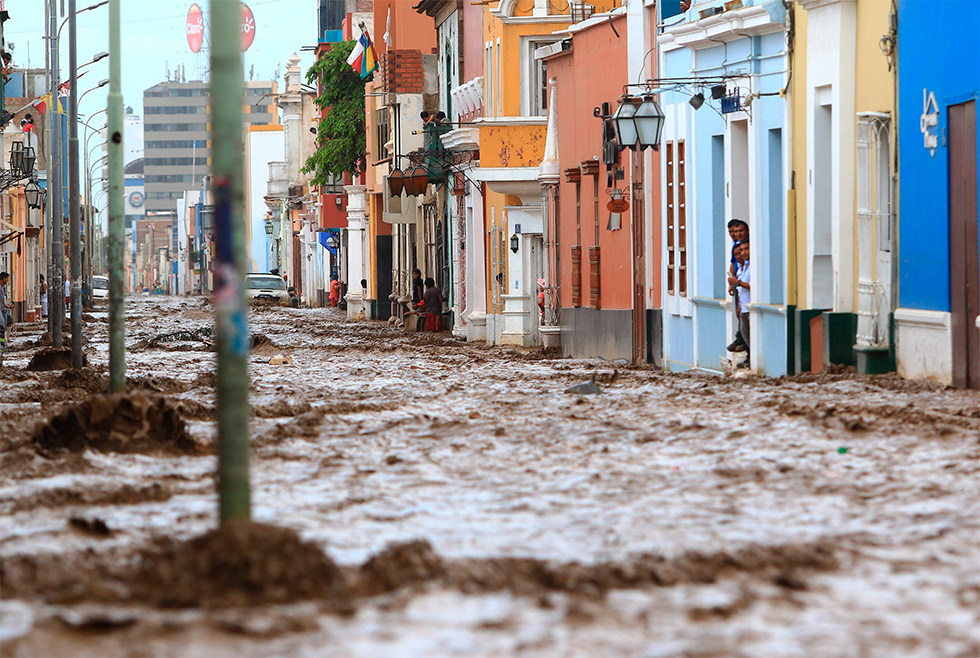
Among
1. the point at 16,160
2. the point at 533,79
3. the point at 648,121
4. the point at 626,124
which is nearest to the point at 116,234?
the point at 626,124

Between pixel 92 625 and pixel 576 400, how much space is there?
431 inches

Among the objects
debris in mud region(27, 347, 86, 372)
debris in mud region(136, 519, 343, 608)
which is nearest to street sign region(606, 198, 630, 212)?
debris in mud region(27, 347, 86, 372)

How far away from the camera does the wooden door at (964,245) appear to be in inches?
587

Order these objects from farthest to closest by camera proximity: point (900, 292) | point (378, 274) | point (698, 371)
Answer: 1. point (378, 274)
2. point (698, 371)
3. point (900, 292)

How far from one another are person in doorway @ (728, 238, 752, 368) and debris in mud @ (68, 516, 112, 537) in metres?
12.4

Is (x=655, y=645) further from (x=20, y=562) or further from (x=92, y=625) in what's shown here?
(x=20, y=562)

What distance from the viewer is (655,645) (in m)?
5.83

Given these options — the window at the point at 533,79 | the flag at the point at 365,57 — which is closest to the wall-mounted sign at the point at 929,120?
the window at the point at 533,79

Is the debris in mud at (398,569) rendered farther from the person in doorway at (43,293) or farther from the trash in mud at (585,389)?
the person in doorway at (43,293)

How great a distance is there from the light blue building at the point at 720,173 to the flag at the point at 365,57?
22795 mm

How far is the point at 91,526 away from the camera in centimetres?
866

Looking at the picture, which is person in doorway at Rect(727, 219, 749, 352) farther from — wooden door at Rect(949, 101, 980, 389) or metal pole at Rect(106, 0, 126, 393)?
metal pole at Rect(106, 0, 126, 393)

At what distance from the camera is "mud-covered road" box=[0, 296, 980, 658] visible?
20.0 ft

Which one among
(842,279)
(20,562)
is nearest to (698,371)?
(842,279)
